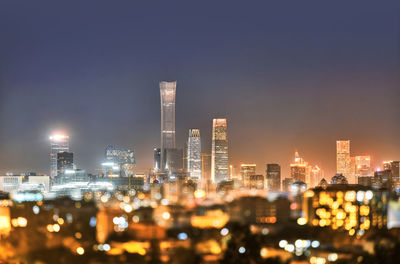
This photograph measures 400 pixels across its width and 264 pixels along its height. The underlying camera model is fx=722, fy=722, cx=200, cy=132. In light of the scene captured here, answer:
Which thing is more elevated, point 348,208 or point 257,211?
point 257,211

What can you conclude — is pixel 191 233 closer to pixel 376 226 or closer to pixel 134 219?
pixel 134 219

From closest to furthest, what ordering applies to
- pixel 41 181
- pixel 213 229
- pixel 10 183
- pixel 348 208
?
pixel 213 229 < pixel 348 208 < pixel 10 183 < pixel 41 181

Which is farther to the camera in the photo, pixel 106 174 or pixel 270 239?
pixel 106 174

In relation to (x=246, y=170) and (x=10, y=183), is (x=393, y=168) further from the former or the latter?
(x=10, y=183)

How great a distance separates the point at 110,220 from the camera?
15.7 meters

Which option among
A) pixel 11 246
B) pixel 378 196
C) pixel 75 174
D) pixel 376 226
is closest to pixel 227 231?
pixel 11 246

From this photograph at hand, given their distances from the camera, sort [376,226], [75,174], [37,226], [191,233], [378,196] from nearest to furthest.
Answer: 1. [191,233]
2. [37,226]
3. [376,226]
4. [378,196]
5. [75,174]

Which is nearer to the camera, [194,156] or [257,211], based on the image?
[257,211]

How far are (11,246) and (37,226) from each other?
1496mm

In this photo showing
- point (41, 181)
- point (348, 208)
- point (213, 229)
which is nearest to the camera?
point (213, 229)

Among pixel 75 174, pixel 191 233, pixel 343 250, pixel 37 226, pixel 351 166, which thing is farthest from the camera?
pixel 351 166

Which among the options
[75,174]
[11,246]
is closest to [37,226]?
[11,246]

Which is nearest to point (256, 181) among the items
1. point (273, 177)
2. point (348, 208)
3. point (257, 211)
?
point (273, 177)

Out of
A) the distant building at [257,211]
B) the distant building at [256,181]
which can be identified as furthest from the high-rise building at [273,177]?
the distant building at [257,211]
